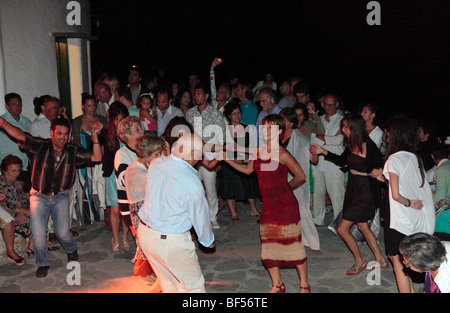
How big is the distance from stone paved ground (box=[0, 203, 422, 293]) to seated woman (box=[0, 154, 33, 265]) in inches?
10.5

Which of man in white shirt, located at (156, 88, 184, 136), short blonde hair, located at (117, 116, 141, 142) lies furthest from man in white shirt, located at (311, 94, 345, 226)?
short blonde hair, located at (117, 116, 141, 142)

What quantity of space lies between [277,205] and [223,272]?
135 centimetres

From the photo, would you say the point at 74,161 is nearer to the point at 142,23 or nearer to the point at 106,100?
the point at 106,100

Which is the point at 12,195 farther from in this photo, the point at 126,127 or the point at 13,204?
the point at 126,127

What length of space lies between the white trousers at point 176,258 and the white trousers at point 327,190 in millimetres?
3215

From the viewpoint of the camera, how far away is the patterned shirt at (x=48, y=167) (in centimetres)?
497

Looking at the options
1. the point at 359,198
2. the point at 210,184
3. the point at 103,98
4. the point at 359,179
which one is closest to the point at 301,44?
the point at 103,98

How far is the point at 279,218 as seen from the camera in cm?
427

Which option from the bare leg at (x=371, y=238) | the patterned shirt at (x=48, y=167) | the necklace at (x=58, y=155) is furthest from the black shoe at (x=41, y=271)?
the bare leg at (x=371, y=238)

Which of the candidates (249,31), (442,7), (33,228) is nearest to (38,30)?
(33,228)

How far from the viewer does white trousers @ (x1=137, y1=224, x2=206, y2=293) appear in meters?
3.37

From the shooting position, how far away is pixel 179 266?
11.1ft

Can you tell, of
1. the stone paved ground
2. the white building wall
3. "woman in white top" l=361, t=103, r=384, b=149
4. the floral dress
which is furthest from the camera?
the white building wall

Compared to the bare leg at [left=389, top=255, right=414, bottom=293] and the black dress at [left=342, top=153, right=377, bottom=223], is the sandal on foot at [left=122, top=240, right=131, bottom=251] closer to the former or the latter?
the black dress at [left=342, top=153, right=377, bottom=223]
